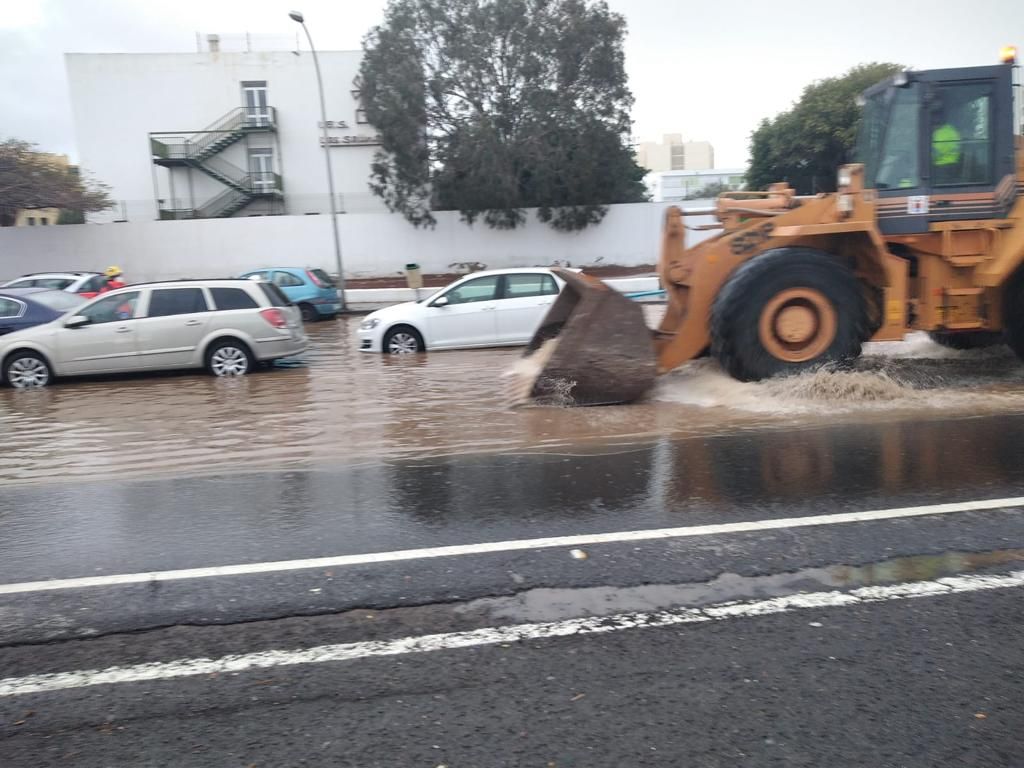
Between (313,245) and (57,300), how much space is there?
827 inches

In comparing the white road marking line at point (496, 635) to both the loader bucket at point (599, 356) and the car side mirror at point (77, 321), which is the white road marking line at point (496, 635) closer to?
the loader bucket at point (599, 356)

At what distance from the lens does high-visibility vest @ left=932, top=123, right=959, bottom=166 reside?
8.69 metres

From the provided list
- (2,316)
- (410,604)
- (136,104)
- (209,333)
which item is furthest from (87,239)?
(410,604)

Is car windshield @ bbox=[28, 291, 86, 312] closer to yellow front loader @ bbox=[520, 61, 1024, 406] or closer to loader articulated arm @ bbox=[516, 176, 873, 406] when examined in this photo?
loader articulated arm @ bbox=[516, 176, 873, 406]

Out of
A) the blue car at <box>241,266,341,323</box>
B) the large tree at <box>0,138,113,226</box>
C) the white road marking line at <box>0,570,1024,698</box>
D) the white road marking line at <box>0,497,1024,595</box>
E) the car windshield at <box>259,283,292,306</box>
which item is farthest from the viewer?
the large tree at <box>0,138,113,226</box>

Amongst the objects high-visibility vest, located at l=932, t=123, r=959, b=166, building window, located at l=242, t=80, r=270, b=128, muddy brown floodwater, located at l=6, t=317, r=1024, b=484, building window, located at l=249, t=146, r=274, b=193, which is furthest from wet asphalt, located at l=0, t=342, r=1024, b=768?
building window, located at l=242, t=80, r=270, b=128

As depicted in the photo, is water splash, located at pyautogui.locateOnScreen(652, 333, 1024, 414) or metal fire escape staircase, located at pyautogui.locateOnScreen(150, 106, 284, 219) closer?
water splash, located at pyautogui.locateOnScreen(652, 333, 1024, 414)

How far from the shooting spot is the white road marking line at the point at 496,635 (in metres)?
3.55

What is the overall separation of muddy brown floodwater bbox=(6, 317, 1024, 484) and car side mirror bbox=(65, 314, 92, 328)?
1093 mm

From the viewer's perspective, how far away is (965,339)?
36.2 ft

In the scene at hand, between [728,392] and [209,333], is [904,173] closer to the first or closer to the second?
[728,392]

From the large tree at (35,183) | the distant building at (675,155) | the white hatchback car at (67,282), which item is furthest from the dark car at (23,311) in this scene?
the distant building at (675,155)

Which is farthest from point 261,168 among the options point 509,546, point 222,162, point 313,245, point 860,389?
point 509,546

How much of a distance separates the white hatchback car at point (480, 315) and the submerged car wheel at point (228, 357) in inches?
89.9
